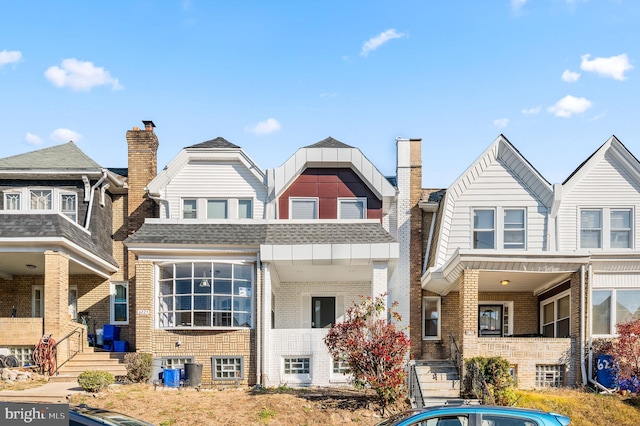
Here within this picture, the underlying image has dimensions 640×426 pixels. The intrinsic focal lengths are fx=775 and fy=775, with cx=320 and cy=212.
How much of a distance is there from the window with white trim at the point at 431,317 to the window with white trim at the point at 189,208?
28.5 feet

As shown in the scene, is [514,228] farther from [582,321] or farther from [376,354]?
[376,354]

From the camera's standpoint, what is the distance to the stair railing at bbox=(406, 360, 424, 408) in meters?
19.0

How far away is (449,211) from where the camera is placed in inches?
1018

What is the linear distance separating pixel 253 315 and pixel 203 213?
16.7 ft

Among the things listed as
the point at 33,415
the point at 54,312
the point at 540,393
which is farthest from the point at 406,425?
the point at 54,312

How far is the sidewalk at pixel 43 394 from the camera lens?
18.5 meters

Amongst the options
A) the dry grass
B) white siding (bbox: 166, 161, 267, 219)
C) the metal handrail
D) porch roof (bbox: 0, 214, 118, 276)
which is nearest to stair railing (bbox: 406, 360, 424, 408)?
the dry grass

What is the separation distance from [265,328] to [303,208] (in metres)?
5.46

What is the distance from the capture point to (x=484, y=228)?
26047 mm

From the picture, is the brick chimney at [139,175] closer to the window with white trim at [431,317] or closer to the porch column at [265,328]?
the porch column at [265,328]

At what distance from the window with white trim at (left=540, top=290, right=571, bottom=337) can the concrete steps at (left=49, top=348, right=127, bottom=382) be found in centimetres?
1345

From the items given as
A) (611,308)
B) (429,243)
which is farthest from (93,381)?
(611,308)

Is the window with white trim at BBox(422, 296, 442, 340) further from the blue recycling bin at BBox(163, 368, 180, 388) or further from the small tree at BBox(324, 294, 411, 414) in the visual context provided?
the blue recycling bin at BBox(163, 368, 180, 388)
